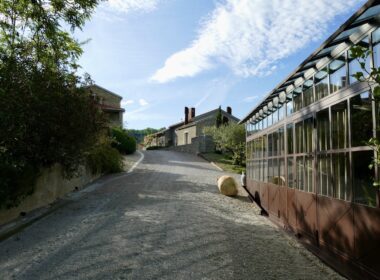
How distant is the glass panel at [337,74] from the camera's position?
620 centimetres

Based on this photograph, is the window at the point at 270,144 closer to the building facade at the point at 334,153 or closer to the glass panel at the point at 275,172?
the glass panel at the point at 275,172

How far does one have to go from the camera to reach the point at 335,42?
6.12 m

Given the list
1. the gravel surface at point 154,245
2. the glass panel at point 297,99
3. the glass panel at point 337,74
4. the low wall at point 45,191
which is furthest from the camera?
the low wall at point 45,191

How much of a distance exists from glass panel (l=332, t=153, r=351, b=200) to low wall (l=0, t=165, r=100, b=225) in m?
7.69

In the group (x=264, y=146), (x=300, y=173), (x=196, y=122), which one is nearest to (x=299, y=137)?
(x=300, y=173)

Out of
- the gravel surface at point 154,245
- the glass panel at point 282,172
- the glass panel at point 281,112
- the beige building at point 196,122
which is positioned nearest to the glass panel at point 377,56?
the gravel surface at point 154,245

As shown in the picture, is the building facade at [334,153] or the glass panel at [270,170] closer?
the building facade at [334,153]

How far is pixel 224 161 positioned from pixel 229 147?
140cm

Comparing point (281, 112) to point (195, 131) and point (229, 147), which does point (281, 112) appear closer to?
point (229, 147)

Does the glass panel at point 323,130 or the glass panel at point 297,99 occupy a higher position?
the glass panel at point 297,99

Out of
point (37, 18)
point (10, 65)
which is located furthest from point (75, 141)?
point (37, 18)

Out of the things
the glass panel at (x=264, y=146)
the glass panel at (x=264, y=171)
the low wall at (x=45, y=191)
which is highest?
the glass panel at (x=264, y=146)

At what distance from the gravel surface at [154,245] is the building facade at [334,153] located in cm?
61

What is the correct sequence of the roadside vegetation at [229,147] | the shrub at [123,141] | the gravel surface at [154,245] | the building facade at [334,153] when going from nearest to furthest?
the building facade at [334,153] → the gravel surface at [154,245] → the roadside vegetation at [229,147] → the shrub at [123,141]
